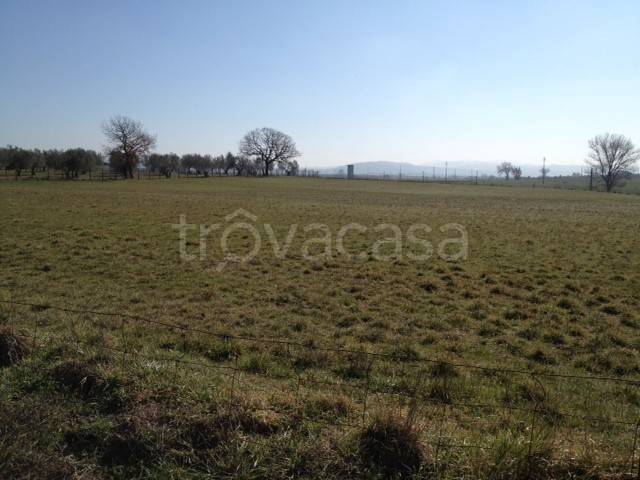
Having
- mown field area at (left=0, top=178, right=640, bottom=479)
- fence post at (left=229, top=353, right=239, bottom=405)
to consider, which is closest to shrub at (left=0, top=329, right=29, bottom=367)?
mown field area at (left=0, top=178, right=640, bottom=479)

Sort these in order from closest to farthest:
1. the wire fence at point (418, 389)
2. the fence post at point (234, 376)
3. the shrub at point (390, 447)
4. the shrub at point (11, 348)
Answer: the shrub at point (390, 447)
the wire fence at point (418, 389)
the fence post at point (234, 376)
the shrub at point (11, 348)

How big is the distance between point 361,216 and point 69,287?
629 inches

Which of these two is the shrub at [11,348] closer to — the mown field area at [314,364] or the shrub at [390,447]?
the mown field area at [314,364]

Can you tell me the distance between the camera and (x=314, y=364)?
16.2ft

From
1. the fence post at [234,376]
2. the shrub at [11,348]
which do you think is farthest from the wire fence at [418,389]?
the shrub at [11,348]

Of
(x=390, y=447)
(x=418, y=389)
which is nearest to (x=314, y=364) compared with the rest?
(x=418, y=389)

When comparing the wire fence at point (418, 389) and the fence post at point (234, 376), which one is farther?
the fence post at point (234, 376)

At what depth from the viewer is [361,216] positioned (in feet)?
72.3

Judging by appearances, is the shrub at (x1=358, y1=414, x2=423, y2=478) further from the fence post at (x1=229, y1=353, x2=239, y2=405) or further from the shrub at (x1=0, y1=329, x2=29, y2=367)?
the shrub at (x1=0, y1=329, x2=29, y2=367)

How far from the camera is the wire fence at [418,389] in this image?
3152mm

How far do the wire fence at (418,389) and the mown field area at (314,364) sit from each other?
26mm

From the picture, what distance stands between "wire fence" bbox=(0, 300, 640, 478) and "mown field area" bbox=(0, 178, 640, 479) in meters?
0.03

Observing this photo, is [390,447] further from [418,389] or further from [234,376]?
[234,376]

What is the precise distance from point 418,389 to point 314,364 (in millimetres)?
1275
